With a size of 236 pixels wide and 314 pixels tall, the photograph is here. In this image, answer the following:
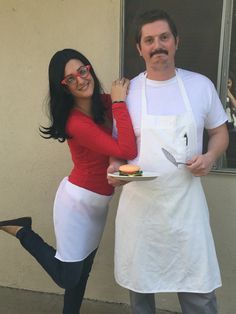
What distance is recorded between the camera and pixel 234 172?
288 cm

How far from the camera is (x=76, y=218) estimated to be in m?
2.60

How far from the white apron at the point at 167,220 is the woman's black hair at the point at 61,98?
320 mm

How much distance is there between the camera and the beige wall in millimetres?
2975

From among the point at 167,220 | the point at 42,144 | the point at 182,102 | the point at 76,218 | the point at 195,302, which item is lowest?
the point at 195,302

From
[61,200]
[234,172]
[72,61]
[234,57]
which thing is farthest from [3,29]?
[234,172]

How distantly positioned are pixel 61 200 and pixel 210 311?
1.00 meters

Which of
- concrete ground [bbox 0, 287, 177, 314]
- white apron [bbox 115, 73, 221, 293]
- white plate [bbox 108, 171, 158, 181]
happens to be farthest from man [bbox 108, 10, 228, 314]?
concrete ground [bbox 0, 287, 177, 314]

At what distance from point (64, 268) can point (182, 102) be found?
3.88 ft

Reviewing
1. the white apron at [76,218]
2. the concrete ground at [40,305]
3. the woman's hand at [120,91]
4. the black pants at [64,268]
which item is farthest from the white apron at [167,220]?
the concrete ground at [40,305]

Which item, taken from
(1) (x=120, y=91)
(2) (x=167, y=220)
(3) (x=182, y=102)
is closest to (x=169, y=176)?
(2) (x=167, y=220)

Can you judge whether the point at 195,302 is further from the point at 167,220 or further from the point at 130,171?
the point at 130,171

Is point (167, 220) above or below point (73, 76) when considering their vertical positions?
below

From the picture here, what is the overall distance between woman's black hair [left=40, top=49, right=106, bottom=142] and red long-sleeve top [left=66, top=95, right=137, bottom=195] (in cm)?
4

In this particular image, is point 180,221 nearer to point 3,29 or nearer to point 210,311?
point 210,311
